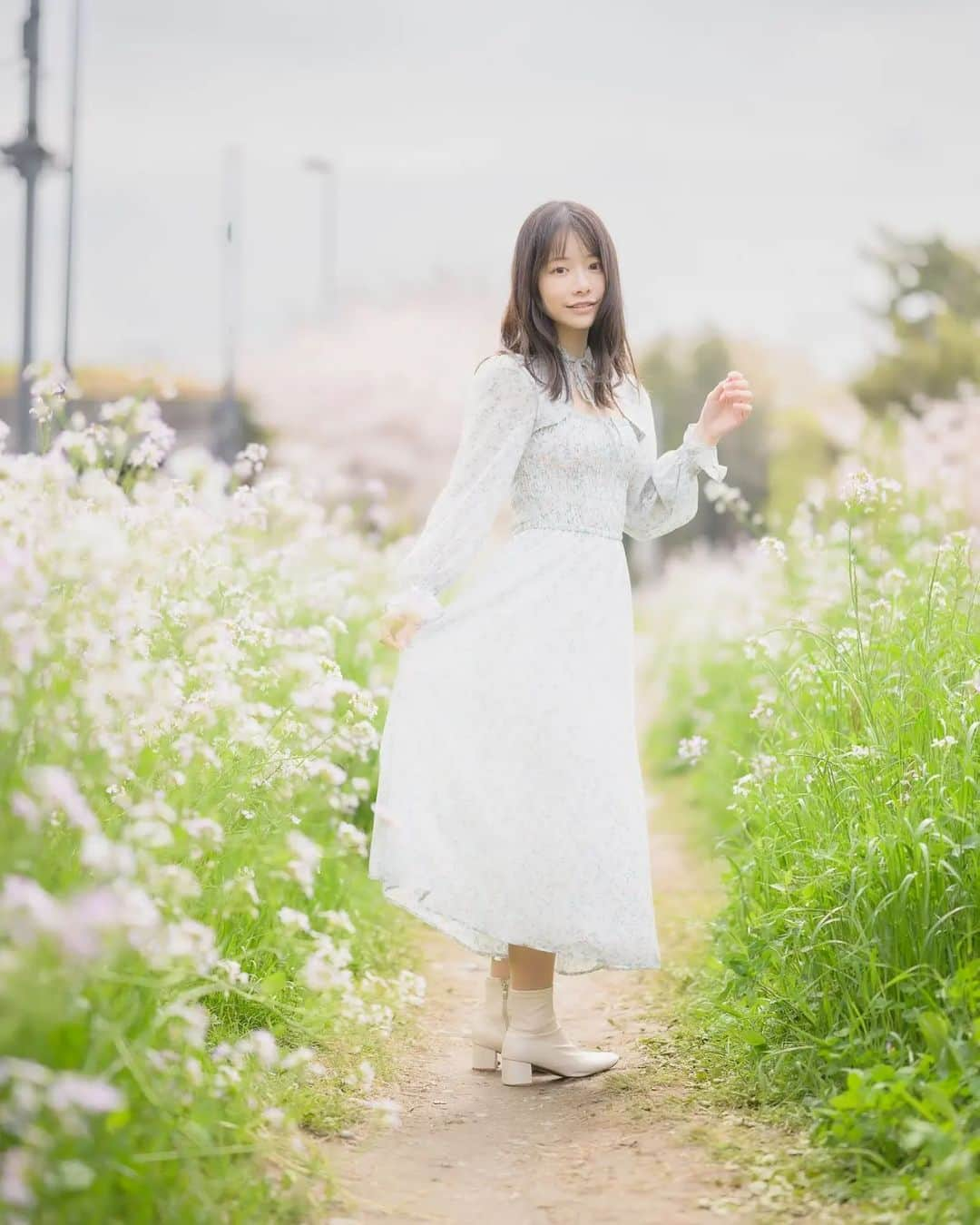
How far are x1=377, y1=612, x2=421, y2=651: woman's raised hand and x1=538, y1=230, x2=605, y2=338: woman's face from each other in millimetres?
789

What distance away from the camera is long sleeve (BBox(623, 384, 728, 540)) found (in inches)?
134

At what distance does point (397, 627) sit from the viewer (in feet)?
10.4

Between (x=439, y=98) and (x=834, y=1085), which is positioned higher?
(x=439, y=98)

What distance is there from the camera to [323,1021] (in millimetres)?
3076

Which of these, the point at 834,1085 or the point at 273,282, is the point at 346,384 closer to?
the point at 273,282

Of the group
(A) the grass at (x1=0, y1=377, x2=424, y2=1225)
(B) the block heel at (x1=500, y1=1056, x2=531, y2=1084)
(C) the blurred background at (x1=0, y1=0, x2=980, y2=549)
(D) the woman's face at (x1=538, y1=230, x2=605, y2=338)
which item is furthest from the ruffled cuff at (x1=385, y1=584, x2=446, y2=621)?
(C) the blurred background at (x1=0, y1=0, x2=980, y2=549)

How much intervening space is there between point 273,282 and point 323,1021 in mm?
23344

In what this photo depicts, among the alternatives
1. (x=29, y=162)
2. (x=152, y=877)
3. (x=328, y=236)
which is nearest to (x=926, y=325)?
(x=328, y=236)

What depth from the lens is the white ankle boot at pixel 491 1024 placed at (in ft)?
10.9

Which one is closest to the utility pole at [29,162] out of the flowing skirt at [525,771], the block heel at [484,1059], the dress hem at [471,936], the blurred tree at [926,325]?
the flowing skirt at [525,771]

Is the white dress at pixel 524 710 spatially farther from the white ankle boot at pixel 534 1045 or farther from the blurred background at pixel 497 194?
the blurred background at pixel 497 194

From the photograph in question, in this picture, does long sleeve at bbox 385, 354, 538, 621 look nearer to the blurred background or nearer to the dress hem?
the dress hem

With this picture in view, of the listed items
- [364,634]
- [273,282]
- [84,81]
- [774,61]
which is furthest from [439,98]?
[364,634]

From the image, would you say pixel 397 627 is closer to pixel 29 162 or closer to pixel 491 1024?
pixel 491 1024
